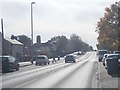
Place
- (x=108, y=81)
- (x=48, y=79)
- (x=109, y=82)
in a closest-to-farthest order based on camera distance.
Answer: (x=109, y=82) < (x=108, y=81) < (x=48, y=79)

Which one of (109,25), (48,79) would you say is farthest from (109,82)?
(109,25)

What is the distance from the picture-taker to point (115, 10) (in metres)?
63.7

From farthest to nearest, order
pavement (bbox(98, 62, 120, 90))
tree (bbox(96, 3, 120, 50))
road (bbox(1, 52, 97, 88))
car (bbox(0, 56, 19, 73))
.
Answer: tree (bbox(96, 3, 120, 50)) < car (bbox(0, 56, 19, 73)) < road (bbox(1, 52, 97, 88)) < pavement (bbox(98, 62, 120, 90))

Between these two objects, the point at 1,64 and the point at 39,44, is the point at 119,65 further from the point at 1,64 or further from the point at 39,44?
the point at 39,44

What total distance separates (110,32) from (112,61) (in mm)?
31669

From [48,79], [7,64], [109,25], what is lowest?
[48,79]

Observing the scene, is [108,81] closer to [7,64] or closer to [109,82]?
[109,82]

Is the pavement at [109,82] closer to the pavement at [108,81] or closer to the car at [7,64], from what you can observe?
the pavement at [108,81]

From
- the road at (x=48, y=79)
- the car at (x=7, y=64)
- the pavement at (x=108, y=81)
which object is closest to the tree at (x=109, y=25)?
the car at (x=7, y=64)

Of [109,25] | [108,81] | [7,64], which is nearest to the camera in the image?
[108,81]

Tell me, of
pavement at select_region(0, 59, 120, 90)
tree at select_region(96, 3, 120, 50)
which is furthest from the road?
tree at select_region(96, 3, 120, 50)

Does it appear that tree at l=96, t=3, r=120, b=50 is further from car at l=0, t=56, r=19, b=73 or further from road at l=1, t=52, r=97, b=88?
road at l=1, t=52, r=97, b=88

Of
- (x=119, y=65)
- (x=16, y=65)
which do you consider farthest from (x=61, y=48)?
(x=119, y=65)

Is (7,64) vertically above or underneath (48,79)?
above
